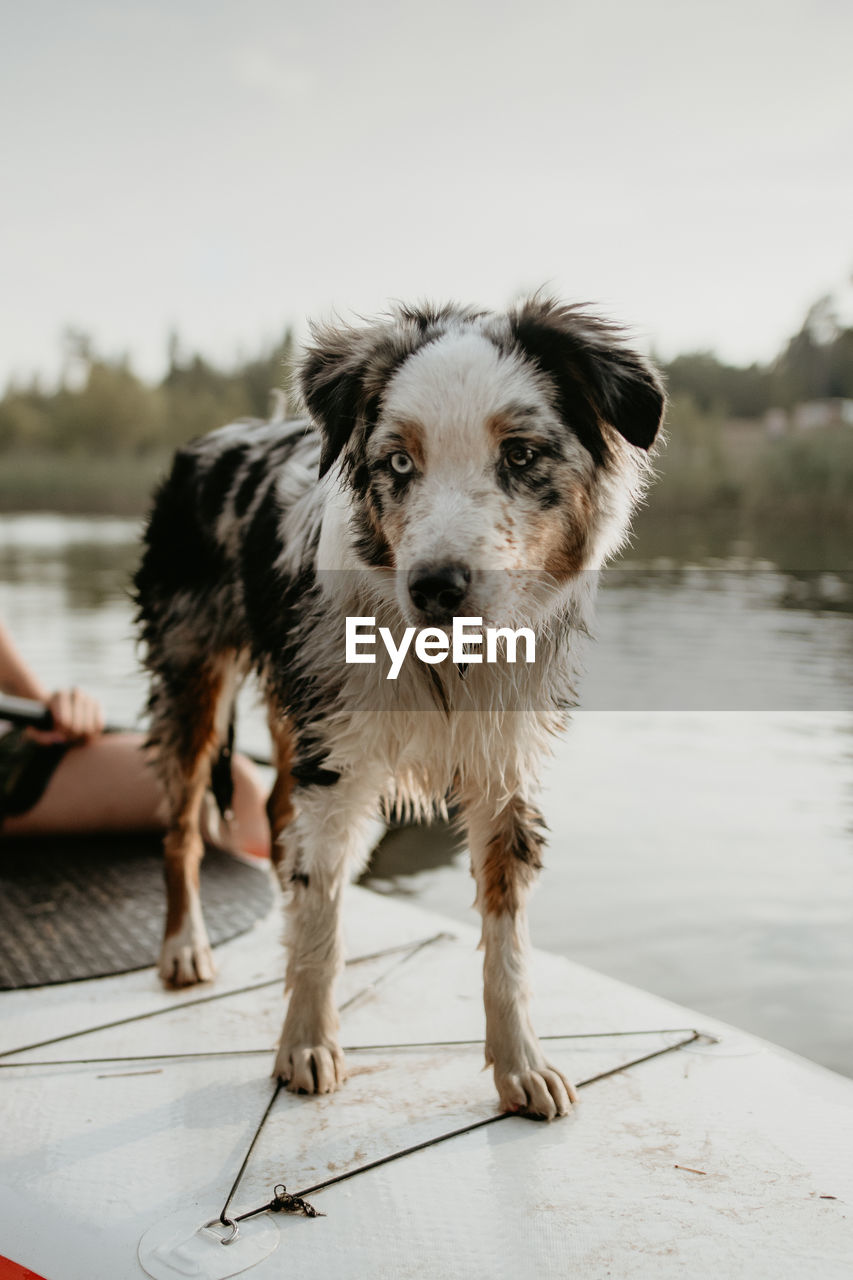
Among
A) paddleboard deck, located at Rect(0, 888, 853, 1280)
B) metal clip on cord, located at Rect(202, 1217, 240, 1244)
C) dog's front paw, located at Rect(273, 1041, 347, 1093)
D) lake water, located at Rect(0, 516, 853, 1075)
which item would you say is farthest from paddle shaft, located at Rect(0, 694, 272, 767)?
metal clip on cord, located at Rect(202, 1217, 240, 1244)

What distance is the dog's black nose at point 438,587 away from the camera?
199 centimetres

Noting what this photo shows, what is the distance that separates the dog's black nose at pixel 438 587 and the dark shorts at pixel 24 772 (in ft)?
8.12

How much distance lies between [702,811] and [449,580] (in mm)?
3806

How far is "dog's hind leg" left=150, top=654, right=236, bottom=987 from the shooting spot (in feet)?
10.7

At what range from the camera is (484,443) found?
2.12 meters

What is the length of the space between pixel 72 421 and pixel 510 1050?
3621 cm

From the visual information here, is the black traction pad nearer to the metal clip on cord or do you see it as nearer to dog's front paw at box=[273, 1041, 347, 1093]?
dog's front paw at box=[273, 1041, 347, 1093]

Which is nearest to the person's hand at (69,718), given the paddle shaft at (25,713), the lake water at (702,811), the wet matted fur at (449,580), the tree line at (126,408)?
the paddle shaft at (25,713)

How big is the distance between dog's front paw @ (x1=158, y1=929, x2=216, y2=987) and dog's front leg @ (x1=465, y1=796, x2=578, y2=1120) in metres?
0.94

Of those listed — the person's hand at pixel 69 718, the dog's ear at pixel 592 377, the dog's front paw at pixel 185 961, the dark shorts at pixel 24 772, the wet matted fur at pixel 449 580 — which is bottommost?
the dog's front paw at pixel 185 961

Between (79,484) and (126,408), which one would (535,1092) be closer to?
(79,484)

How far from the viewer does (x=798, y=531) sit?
1225 cm

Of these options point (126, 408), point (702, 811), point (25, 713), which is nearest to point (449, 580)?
point (25, 713)

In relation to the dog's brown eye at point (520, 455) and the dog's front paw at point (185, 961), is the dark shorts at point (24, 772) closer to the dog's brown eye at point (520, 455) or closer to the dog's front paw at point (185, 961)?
the dog's front paw at point (185, 961)
